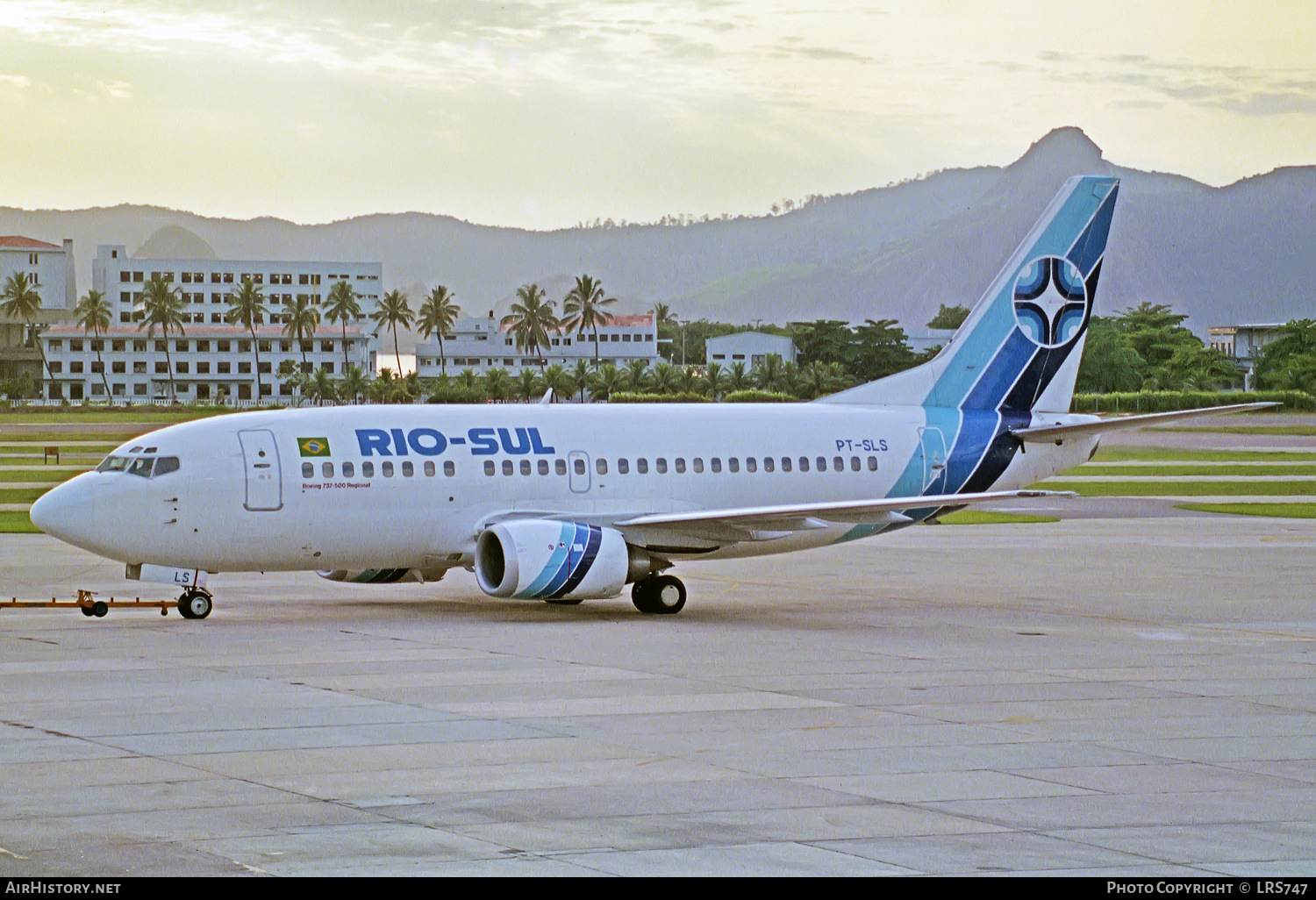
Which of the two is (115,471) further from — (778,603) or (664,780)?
(664,780)

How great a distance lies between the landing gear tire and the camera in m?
29.8

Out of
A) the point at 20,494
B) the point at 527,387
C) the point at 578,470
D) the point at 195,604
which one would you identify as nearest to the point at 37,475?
the point at 20,494

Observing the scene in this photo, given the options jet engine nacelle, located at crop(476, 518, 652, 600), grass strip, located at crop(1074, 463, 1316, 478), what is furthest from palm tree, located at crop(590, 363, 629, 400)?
jet engine nacelle, located at crop(476, 518, 652, 600)

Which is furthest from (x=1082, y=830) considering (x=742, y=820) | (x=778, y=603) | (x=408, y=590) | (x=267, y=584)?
(x=267, y=584)

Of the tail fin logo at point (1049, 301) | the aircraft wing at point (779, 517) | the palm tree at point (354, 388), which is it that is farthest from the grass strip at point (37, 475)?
the palm tree at point (354, 388)

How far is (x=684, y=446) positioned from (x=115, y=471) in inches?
404

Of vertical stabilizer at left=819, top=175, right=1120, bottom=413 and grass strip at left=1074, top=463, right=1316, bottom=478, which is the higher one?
vertical stabilizer at left=819, top=175, right=1120, bottom=413

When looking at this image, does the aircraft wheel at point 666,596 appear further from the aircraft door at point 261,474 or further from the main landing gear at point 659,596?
the aircraft door at point 261,474

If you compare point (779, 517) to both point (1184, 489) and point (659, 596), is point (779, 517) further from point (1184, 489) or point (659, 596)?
point (1184, 489)

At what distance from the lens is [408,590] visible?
3553 cm

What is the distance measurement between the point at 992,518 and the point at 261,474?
107 ft

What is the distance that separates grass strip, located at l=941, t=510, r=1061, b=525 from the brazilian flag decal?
28.0 metres

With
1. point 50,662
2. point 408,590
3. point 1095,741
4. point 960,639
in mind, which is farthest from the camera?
point 408,590

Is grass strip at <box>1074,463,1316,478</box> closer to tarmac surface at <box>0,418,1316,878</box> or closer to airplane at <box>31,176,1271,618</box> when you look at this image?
airplane at <box>31,176,1271,618</box>
